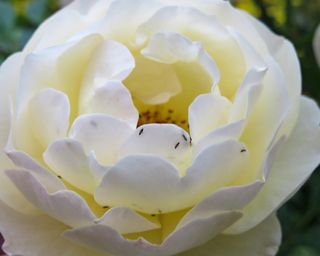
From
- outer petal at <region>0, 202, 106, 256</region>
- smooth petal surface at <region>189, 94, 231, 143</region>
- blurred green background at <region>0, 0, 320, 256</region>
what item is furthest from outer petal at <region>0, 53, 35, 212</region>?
blurred green background at <region>0, 0, 320, 256</region>

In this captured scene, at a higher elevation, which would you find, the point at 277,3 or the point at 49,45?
the point at 49,45

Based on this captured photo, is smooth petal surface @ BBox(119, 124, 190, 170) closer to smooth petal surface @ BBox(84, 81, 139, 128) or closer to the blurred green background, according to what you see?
smooth petal surface @ BBox(84, 81, 139, 128)

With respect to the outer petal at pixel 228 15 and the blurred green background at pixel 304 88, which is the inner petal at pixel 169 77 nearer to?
the outer petal at pixel 228 15

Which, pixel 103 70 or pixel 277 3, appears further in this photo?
pixel 277 3

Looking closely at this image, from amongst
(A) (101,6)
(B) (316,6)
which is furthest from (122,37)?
(B) (316,6)

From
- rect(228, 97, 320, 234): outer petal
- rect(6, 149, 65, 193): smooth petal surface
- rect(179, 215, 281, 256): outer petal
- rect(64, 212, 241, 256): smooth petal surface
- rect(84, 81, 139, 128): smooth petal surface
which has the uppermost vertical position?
rect(84, 81, 139, 128): smooth petal surface

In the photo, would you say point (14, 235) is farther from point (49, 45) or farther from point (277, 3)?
point (277, 3)

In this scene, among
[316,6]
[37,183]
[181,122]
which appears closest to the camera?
[37,183]
